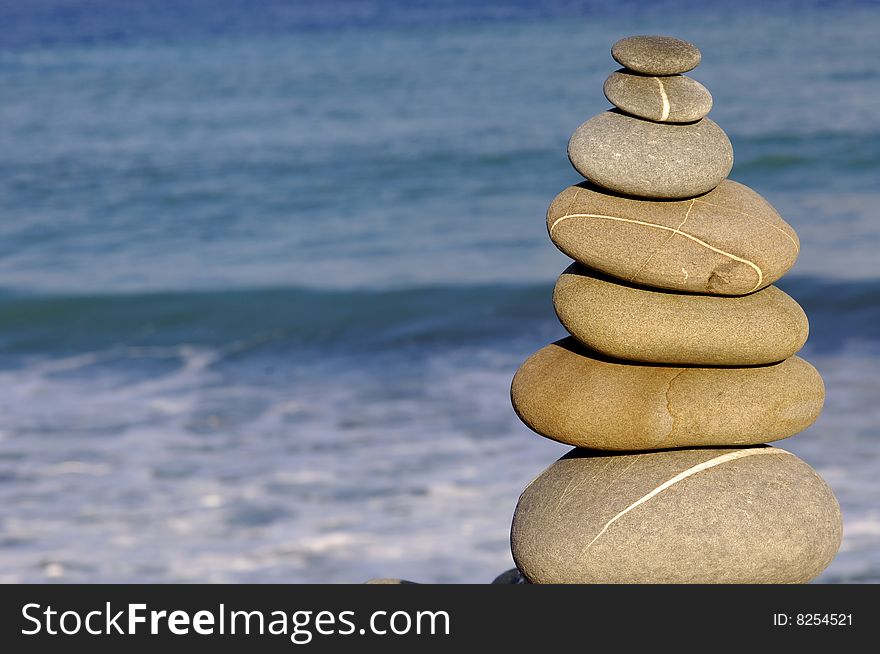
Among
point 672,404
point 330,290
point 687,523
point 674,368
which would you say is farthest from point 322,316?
point 687,523

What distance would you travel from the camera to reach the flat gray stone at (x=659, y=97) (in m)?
4.27

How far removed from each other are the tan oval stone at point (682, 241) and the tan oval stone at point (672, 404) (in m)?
0.33

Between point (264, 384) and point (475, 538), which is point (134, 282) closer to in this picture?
point (264, 384)

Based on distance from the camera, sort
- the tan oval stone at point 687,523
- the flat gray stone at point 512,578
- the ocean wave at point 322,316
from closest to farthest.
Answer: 1. the tan oval stone at point 687,523
2. the flat gray stone at point 512,578
3. the ocean wave at point 322,316

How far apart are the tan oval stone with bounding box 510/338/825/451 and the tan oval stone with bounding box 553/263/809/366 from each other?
0.25ft

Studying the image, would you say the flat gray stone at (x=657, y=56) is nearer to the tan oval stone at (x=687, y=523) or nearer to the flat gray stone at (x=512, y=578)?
the tan oval stone at (x=687, y=523)

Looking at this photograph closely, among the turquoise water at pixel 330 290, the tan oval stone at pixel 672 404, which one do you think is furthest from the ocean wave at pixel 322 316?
the tan oval stone at pixel 672 404

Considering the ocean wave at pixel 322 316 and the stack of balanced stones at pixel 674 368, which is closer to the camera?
the stack of balanced stones at pixel 674 368

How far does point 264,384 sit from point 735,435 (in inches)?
270

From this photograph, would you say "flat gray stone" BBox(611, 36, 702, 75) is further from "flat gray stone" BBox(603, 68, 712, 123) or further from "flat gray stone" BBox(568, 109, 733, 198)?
"flat gray stone" BBox(568, 109, 733, 198)

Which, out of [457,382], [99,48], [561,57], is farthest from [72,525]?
[99,48]

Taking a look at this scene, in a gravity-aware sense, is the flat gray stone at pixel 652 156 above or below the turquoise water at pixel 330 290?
below

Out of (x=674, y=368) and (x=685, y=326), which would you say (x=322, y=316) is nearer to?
(x=674, y=368)

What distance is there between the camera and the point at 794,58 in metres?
25.3
